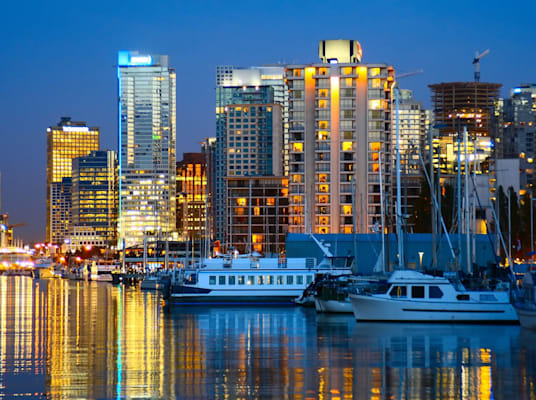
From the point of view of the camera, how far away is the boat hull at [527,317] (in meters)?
56.3

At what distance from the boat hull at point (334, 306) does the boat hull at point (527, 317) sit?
17.1 metres

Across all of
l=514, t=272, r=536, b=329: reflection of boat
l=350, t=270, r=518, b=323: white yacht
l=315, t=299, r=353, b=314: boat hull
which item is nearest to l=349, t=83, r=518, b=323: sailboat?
l=350, t=270, r=518, b=323: white yacht

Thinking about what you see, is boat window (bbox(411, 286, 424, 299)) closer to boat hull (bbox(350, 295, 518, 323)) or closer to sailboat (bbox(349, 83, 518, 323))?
sailboat (bbox(349, 83, 518, 323))

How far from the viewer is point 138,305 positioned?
93875 mm

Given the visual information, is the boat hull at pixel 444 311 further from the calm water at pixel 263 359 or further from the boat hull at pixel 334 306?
the boat hull at pixel 334 306

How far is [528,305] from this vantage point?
56.5 m

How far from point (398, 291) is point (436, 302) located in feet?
8.01

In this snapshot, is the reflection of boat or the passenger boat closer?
the reflection of boat

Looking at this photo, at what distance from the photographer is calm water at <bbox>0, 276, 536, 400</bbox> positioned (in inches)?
1374

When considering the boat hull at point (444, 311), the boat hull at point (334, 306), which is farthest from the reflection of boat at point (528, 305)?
the boat hull at point (334, 306)

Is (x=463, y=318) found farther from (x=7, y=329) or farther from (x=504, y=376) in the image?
(x=7, y=329)

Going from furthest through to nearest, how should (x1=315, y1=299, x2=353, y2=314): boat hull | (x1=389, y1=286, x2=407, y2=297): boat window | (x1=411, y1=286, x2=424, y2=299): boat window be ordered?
(x1=315, y1=299, x2=353, y2=314): boat hull, (x1=389, y1=286, x2=407, y2=297): boat window, (x1=411, y1=286, x2=424, y2=299): boat window

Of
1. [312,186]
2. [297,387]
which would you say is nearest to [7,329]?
[297,387]

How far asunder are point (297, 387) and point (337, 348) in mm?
13311
